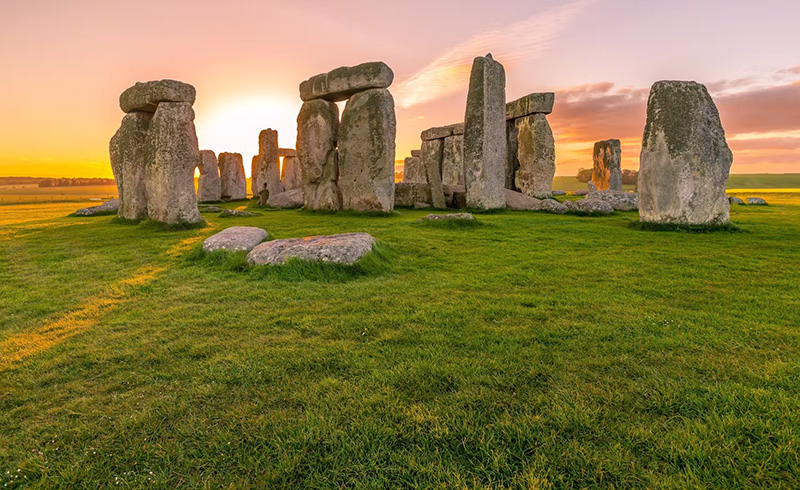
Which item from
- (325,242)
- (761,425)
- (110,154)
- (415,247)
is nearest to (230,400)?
Answer: (761,425)

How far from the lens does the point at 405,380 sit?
2293 mm

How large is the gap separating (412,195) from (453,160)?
277 inches

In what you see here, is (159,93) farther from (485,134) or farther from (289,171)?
(289,171)

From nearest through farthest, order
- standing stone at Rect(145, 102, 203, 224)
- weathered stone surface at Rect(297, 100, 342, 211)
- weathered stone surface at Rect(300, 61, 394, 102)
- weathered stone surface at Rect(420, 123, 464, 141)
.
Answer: standing stone at Rect(145, 102, 203, 224) < weathered stone surface at Rect(300, 61, 394, 102) < weathered stone surface at Rect(297, 100, 342, 211) < weathered stone surface at Rect(420, 123, 464, 141)

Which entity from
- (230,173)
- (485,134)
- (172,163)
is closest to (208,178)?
(230,173)

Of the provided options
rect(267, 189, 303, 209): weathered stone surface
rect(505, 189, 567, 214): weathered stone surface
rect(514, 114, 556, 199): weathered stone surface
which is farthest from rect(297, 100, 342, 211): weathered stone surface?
rect(514, 114, 556, 199): weathered stone surface

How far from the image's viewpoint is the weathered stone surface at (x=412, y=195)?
14.9 metres

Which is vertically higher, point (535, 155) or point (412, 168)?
point (412, 168)

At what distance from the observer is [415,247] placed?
21.0 feet

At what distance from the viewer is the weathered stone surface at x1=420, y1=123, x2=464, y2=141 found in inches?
814

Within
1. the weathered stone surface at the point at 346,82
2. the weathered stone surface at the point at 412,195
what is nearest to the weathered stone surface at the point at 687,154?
the weathered stone surface at the point at 346,82

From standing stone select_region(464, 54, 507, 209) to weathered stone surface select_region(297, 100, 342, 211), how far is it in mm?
4327

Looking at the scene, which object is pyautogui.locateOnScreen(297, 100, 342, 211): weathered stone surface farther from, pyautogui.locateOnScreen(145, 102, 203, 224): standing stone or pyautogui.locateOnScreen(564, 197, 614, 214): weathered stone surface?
pyautogui.locateOnScreen(564, 197, 614, 214): weathered stone surface

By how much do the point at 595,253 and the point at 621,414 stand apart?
4580 millimetres
